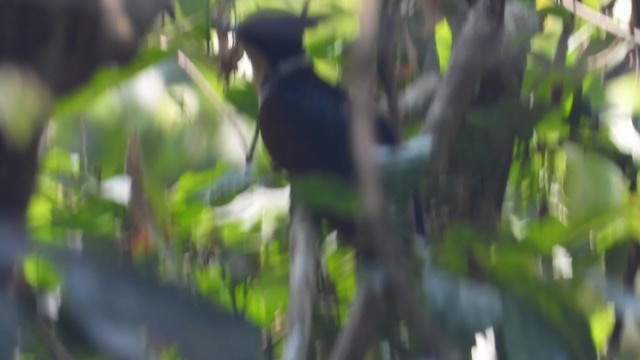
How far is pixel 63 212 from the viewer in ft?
2.59

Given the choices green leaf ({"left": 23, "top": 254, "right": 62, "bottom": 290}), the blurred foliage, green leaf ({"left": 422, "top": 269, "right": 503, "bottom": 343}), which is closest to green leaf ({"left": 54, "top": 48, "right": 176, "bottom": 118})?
the blurred foliage

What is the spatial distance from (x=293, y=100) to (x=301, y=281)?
0.71m

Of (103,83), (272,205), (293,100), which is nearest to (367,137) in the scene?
(103,83)

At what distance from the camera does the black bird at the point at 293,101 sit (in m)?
1.18

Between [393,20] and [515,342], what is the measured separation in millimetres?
239

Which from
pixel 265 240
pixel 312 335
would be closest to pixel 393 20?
pixel 312 335

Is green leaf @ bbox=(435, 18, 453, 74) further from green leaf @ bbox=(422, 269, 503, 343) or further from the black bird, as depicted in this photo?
green leaf @ bbox=(422, 269, 503, 343)

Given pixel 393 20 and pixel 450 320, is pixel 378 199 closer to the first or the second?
pixel 450 320

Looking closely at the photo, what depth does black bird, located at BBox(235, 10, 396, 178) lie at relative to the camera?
3.86ft

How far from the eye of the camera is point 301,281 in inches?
31.4

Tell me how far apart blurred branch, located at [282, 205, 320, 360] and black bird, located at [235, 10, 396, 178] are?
0.22 meters

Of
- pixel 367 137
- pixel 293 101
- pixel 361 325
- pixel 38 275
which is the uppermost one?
pixel 367 137

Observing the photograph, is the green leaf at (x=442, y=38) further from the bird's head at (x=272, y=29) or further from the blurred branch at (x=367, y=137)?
the blurred branch at (x=367, y=137)

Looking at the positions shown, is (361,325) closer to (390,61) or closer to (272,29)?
(390,61)
